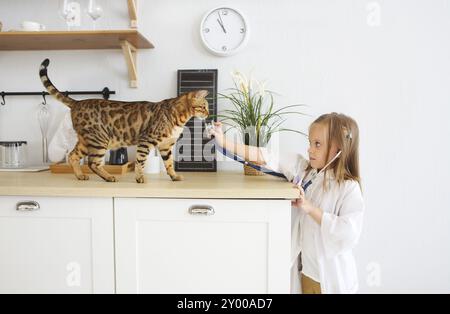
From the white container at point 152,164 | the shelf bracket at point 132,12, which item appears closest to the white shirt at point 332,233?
the white container at point 152,164

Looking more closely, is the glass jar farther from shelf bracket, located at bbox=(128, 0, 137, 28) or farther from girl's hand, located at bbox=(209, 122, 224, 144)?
girl's hand, located at bbox=(209, 122, 224, 144)

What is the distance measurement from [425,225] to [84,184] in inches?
57.8

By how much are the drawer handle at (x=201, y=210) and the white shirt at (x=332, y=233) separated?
323 mm

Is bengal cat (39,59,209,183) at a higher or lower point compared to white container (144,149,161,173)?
higher

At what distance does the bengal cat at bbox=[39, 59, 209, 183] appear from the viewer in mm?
1317

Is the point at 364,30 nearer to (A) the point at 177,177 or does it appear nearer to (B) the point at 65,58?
(A) the point at 177,177

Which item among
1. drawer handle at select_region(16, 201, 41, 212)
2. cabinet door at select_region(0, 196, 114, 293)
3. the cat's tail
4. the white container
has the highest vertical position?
the cat's tail

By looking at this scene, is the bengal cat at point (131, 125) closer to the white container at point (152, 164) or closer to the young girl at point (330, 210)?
the white container at point (152, 164)

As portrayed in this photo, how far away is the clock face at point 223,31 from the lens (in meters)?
1.66

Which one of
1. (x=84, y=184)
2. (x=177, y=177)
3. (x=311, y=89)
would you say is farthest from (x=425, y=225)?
(x=84, y=184)

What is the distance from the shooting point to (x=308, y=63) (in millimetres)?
1672

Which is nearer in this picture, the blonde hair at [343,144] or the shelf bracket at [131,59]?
the blonde hair at [343,144]

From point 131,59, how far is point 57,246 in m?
0.82

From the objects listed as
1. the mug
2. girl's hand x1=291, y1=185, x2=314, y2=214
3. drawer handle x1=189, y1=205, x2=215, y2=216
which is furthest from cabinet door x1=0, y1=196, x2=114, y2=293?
the mug
